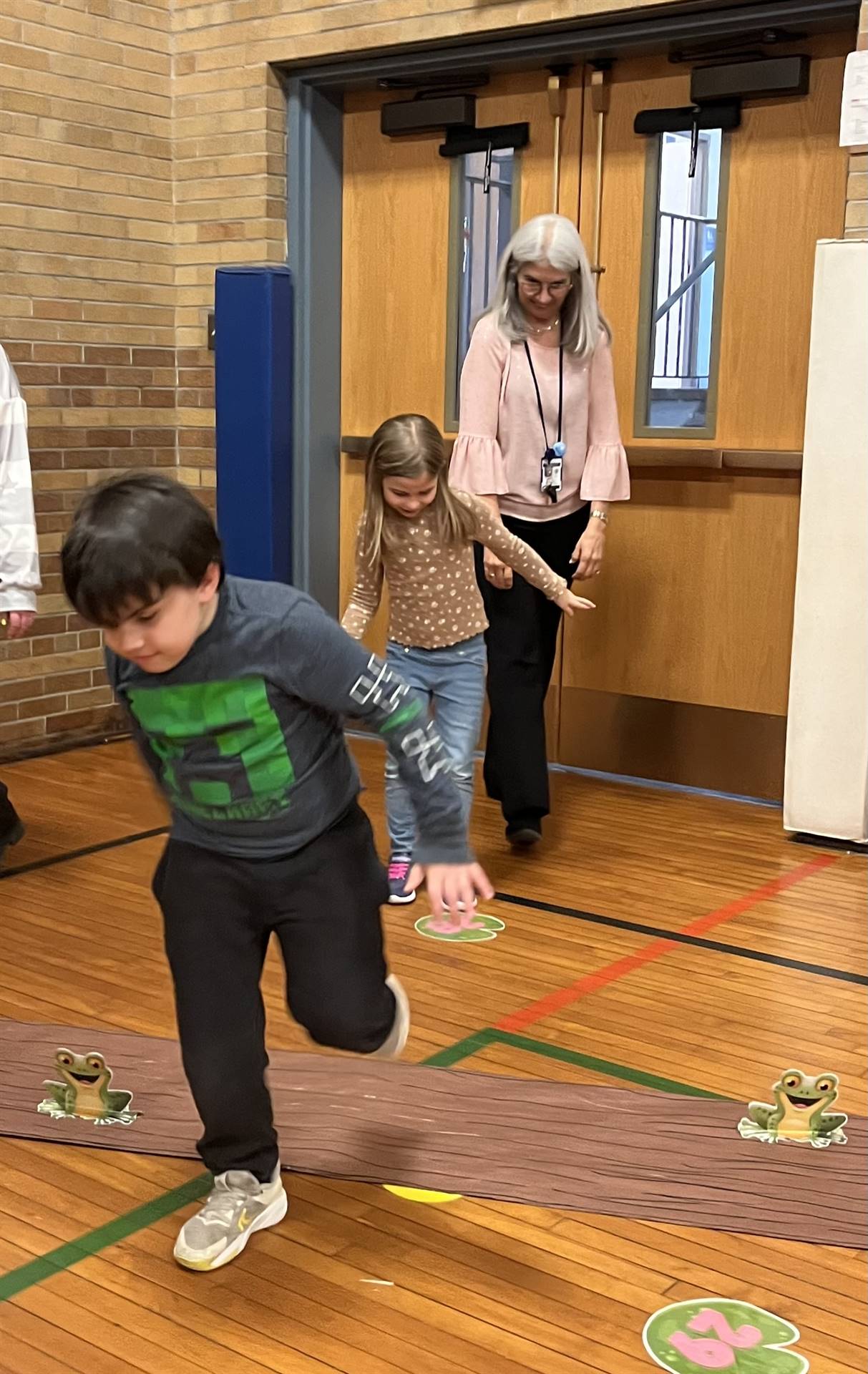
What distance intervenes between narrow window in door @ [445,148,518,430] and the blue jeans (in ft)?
5.29

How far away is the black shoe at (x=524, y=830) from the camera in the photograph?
3758 millimetres

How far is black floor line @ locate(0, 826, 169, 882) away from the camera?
3.62 metres

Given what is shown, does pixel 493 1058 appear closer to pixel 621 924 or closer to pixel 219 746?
pixel 621 924

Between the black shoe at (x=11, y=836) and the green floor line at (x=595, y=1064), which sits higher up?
the black shoe at (x=11, y=836)

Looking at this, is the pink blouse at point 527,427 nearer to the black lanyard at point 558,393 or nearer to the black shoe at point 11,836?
the black lanyard at point 558,393

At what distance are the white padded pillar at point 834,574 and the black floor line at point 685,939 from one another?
31.8 inches

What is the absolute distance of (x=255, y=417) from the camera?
4211mm

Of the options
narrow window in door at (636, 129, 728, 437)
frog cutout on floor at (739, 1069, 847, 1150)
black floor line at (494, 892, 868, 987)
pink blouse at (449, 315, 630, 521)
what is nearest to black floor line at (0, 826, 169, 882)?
black floor line at (494, 892, 868, 987)

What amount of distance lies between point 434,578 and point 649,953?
91 centimetres

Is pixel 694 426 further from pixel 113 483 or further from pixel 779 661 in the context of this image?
pixel 113 483

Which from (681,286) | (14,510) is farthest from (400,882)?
(681,286)

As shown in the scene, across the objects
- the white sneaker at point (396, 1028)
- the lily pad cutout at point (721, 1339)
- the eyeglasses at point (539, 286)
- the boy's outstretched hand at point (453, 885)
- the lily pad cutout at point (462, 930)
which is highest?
the eyeglasses at point (539, 286)

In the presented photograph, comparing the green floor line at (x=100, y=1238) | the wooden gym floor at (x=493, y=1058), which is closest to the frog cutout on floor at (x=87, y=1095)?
the wooden gym floor at (x=493, y=1058)

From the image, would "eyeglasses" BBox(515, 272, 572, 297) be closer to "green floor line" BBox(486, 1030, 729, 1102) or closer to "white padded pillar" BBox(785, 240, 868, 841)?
"white padded pillar" BBox(785, 240, 868, 841)
